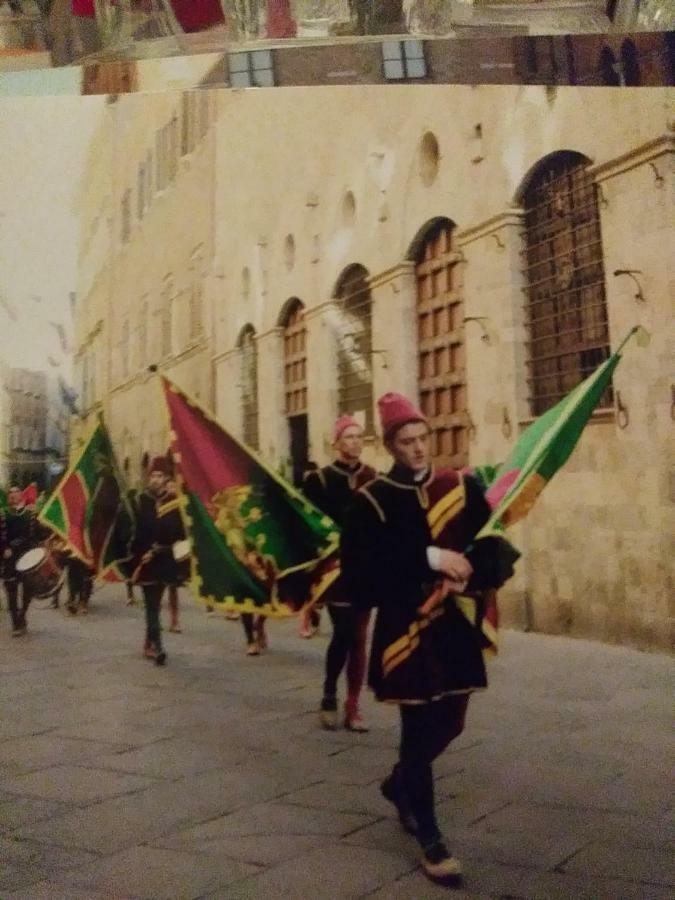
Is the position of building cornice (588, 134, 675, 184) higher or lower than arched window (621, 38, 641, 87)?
lower

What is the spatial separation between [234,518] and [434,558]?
0.54 meters

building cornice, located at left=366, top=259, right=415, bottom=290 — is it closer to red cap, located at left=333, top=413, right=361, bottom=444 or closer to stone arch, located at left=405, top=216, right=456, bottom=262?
stone arch, located at left=405, top=216, right=456, bottom=262

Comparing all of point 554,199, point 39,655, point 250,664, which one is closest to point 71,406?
point 39,655

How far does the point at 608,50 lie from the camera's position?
7.22 ft

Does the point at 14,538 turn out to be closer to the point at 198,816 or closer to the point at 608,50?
the point at 198,816

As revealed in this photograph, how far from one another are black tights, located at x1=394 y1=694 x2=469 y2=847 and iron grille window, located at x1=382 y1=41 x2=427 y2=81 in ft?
4.84

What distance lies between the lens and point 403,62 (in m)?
2.18

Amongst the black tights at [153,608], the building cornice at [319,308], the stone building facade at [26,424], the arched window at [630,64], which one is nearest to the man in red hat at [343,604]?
the building cornice at [319,308]

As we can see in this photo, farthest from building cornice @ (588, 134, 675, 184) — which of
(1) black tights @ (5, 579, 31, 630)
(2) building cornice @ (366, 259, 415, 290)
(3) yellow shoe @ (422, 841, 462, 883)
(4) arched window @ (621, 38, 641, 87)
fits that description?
(1) black tights @ (5, 579, 31, 630)

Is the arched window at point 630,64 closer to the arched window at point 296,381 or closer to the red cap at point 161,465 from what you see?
the arched window at point 296,381

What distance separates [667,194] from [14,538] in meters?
1.79

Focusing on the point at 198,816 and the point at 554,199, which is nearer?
the point at 198,816

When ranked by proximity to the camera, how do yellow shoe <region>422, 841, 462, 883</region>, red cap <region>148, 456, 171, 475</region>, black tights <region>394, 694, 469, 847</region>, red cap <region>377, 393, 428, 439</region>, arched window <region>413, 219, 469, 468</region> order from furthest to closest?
red cap <region>148, 456, 171, 475</region>
arched window <region>413, 219, 469, 468</region>
red cap <region>377, 393, 428, 439</region>
black tights <region>394, 694, 469, 847</region>
yellow shoe <region>422, 841, 462, 883</region>

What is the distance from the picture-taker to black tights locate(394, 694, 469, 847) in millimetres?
1860
